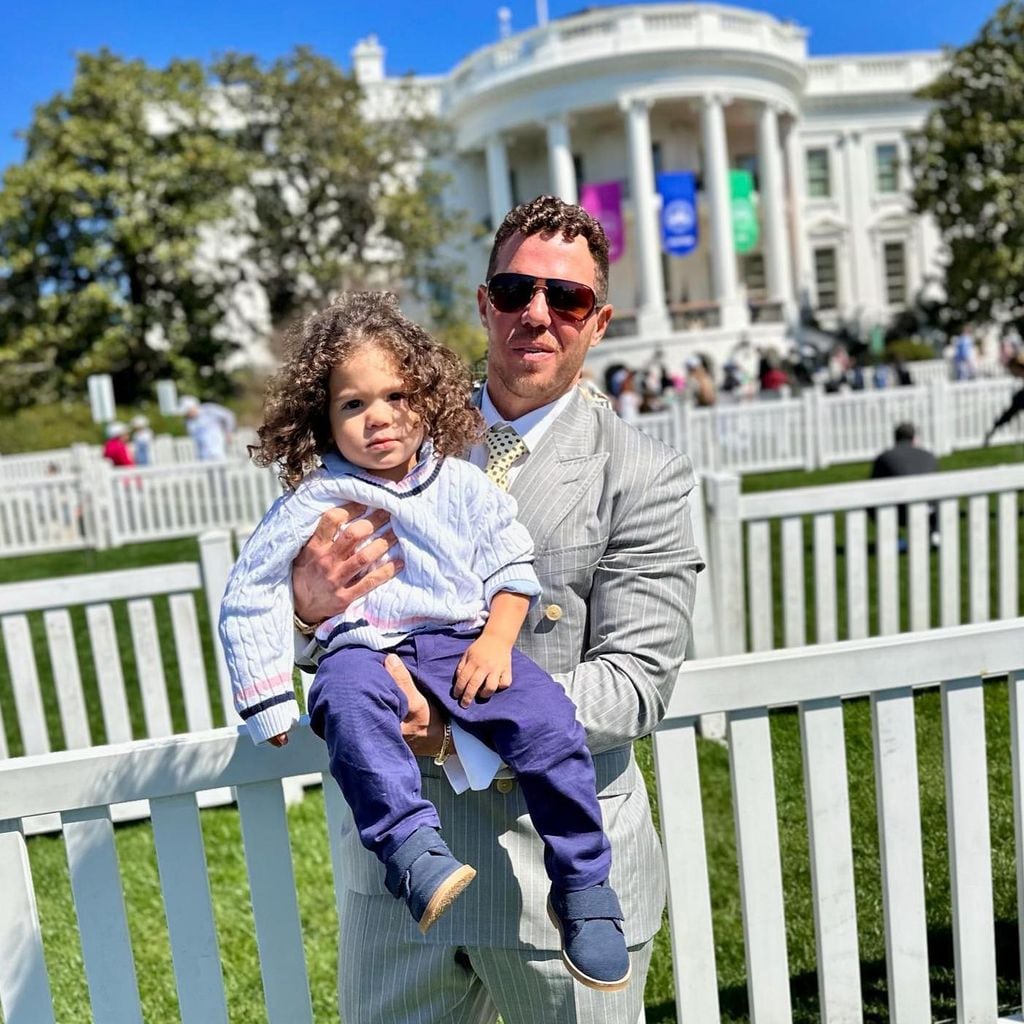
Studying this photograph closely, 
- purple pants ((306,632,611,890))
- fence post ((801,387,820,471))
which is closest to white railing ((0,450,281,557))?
fence post ((801,387,820,471))

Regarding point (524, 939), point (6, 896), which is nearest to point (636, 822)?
point (524, 939)

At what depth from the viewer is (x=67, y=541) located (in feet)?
45.2

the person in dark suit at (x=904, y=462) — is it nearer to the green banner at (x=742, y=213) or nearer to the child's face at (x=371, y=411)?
the child's face at (x=371, y=411)

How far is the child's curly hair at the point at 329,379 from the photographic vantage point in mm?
1793

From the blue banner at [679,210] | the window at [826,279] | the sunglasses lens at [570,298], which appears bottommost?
the sunglasses lens at [570,298]

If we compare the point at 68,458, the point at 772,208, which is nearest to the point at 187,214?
the point at 68,458

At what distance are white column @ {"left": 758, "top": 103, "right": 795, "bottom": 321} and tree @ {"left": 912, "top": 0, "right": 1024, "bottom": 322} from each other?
7.51m

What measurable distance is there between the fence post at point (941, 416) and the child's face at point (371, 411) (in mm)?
15295

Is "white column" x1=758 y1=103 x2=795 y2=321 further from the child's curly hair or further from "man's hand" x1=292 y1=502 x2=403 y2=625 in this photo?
"man's hand" x1=292 y1=502 x2=403 y2=625

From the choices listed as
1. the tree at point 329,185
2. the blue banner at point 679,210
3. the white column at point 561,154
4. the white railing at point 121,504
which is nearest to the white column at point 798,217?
the blue banner at point 679,210

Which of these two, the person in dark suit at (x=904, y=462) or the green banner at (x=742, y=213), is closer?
the person in dark suit at (x=904, y=462)

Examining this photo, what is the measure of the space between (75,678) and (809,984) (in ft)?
10.9

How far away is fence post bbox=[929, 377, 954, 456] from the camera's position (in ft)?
50.8

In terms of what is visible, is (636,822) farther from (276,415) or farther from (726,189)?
(726,189)
